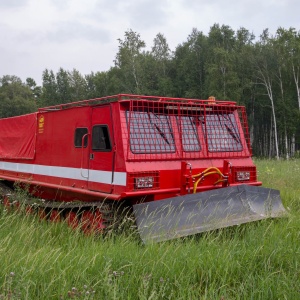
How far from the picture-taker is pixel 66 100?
2283 inches

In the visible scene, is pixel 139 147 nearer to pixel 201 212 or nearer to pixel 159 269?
pixel 201 212

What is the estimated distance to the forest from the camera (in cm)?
3641

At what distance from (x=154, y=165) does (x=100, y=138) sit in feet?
3.32

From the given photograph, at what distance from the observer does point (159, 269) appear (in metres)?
3.88

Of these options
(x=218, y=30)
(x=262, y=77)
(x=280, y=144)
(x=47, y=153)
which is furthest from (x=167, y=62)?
(x=47, y=153)

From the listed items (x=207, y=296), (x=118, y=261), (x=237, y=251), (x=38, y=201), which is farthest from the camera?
(x=38, y=201)

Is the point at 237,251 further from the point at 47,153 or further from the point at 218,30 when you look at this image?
the point at 218,30

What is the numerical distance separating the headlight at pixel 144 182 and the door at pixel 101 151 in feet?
1.57

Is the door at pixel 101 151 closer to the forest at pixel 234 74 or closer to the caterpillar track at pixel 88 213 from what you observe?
the caterpillar track at pixel 88 213

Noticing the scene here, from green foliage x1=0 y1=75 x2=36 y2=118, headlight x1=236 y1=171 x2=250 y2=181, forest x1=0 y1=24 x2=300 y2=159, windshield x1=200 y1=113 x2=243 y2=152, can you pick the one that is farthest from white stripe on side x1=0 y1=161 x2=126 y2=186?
green foliage x1=0 y1=75 x2=36 y2=118

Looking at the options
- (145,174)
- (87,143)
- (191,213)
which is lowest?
(191,213)

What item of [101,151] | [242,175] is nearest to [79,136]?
[101,151]

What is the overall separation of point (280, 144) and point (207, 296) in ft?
131

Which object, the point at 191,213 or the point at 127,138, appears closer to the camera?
the point at 191,213
